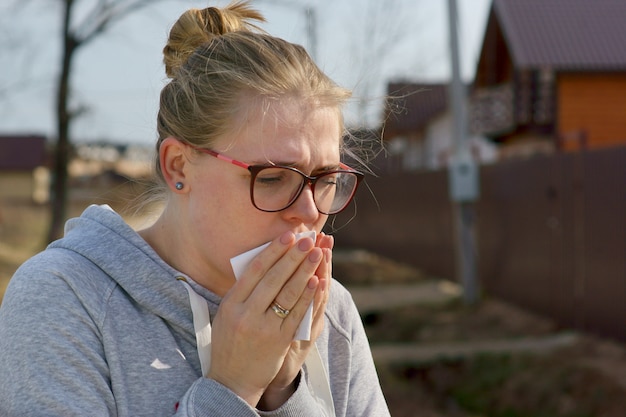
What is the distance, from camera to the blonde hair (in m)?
1.82

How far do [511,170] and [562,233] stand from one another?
1.86 m

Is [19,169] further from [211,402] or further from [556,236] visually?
[211,402]

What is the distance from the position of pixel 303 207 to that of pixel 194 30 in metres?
0.57

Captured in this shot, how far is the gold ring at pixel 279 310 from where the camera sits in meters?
1.70

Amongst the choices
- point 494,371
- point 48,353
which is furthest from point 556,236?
point 48,353

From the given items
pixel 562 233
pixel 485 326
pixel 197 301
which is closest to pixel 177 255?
pixel 197 301

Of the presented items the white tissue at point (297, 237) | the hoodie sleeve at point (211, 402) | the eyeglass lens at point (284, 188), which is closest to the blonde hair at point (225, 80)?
the eyeglass lens at point (284, 188)

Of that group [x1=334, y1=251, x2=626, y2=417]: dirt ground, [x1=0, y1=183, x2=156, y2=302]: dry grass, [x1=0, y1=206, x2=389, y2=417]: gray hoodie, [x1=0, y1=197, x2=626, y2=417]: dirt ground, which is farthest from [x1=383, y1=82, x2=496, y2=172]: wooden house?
[x1=0, y1=206, x2=389, y2=417]: gray hoodie

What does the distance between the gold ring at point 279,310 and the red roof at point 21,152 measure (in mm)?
51543

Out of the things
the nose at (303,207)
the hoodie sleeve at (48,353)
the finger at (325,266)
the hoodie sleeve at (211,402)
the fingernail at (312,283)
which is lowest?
the hoodie sleeve at (211,402)

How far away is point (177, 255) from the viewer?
1.89 m

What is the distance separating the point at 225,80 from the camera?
1.84 metres

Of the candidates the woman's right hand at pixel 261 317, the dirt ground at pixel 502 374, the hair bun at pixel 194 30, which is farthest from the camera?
the dirt ground at pixel 502 374

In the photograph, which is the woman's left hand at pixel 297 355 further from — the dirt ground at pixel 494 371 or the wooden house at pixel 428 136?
the wooden house at pixel 428 136
